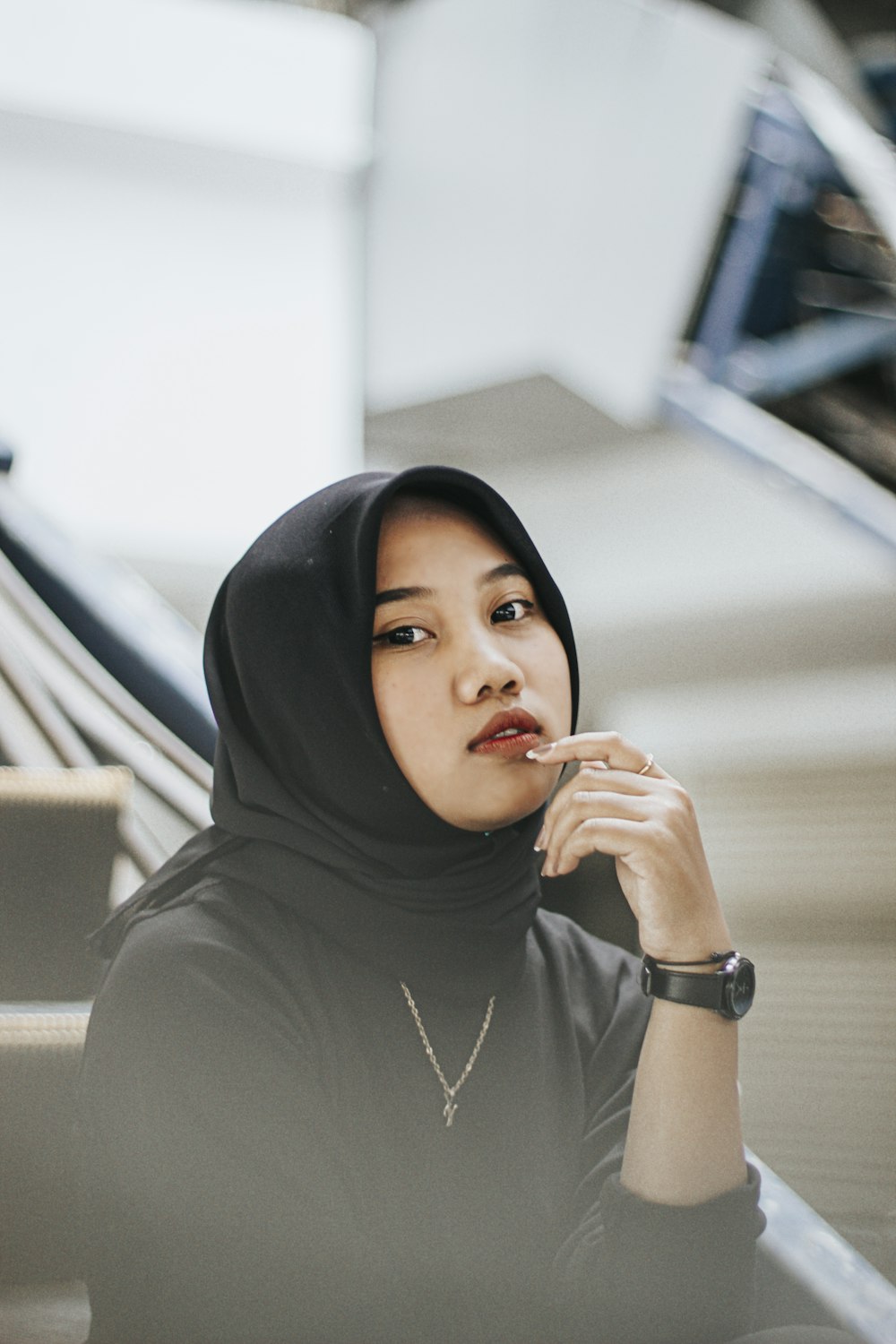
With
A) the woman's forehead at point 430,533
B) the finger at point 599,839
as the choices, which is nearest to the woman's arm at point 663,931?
the finger at point 599,839

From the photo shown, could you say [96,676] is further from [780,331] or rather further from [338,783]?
[780,331]


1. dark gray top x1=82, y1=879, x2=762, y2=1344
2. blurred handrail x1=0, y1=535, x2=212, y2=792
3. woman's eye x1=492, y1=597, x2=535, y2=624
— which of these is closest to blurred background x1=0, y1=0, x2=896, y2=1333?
blurred handrail x1=0, y1=535, x2=212, y2=792

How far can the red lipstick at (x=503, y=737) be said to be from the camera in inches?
20.1

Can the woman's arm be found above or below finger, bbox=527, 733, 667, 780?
below

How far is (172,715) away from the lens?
84 centimetres

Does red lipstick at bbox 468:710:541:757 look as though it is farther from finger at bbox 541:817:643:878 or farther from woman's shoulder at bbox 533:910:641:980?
woman's shoulder at bbox 533:910:641:980

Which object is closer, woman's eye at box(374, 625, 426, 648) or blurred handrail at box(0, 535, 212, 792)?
woman's eye at box(374, 625, 426, 648)

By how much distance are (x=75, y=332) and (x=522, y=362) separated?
1.11 m

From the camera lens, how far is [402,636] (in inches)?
20.4

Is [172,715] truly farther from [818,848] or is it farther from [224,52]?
[224,52]

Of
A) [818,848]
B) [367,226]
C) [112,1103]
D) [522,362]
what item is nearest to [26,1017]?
[112,1103]

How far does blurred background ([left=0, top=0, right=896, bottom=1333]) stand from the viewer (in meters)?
0.79

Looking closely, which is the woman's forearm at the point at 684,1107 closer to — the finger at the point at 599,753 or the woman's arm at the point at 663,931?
the woman's arm at the point at 663,931

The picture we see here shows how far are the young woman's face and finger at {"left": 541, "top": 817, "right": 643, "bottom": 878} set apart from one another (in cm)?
3
